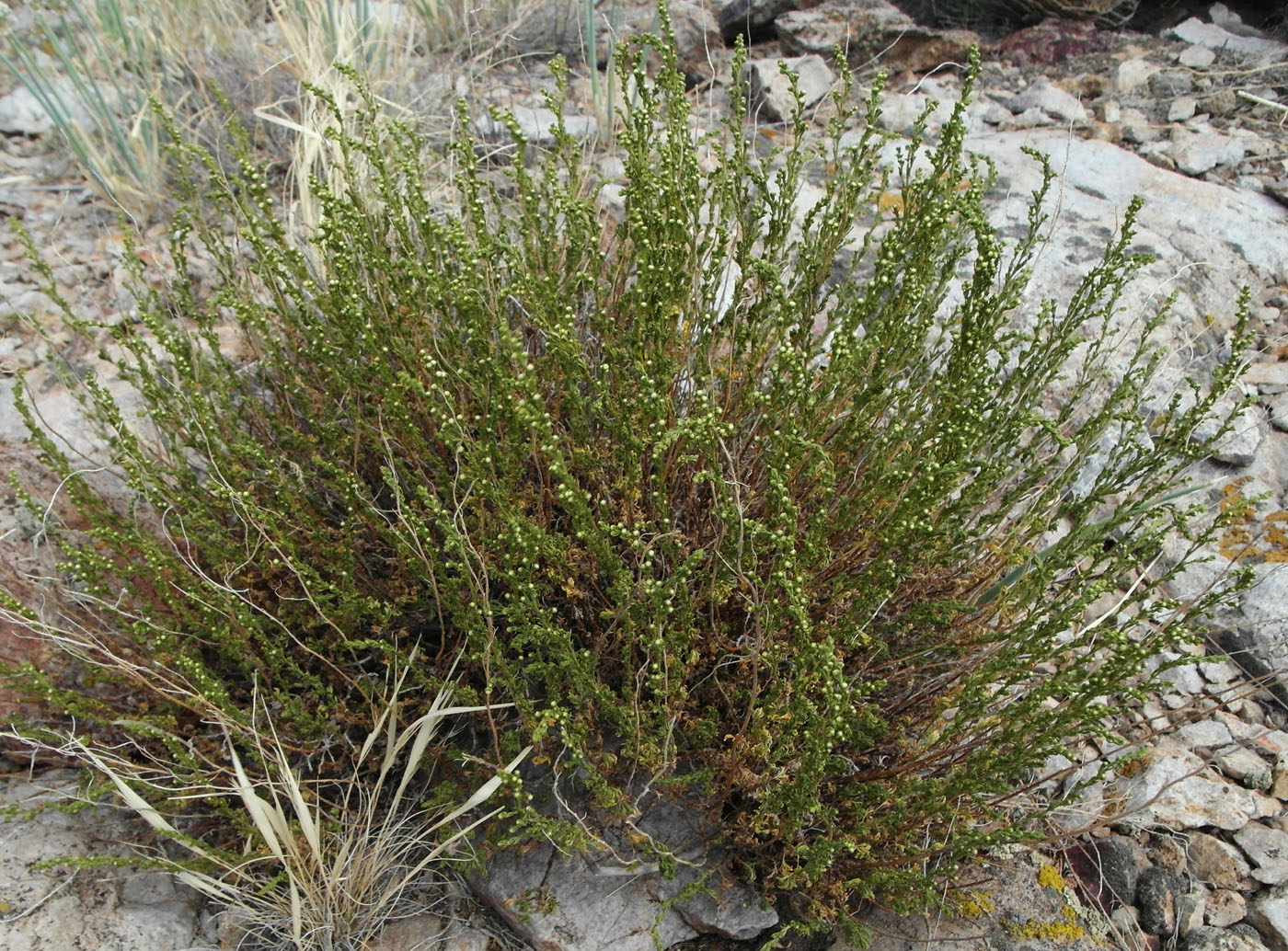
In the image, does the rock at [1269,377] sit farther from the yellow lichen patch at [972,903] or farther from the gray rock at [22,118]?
the gray rock at [22,118]

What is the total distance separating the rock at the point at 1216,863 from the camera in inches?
89.4

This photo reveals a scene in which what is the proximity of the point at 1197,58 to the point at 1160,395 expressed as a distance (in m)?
2.79

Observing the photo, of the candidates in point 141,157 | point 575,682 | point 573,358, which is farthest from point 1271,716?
point 141,157

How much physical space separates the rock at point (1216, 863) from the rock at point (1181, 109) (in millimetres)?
3813

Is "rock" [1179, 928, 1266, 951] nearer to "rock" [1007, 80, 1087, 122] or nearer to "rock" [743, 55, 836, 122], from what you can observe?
"rock" [743, 55, 836, 122]

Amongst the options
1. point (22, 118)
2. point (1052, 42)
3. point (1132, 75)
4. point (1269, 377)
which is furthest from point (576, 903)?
point (1052, 42)

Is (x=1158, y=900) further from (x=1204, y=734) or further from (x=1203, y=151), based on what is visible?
(x=1203, y=151)

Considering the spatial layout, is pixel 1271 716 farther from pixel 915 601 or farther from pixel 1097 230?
pixel 1097 230

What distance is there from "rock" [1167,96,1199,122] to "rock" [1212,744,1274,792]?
3.50 m

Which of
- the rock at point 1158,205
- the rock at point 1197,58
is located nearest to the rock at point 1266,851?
the rock at point 1158,205

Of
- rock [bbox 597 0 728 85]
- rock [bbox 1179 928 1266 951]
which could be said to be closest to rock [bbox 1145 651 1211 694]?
rock [bbox 1179 928 1266 951]

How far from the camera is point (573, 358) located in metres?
2.08

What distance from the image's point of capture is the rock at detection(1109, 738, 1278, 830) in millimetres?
2391

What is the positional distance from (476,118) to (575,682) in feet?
11.1
